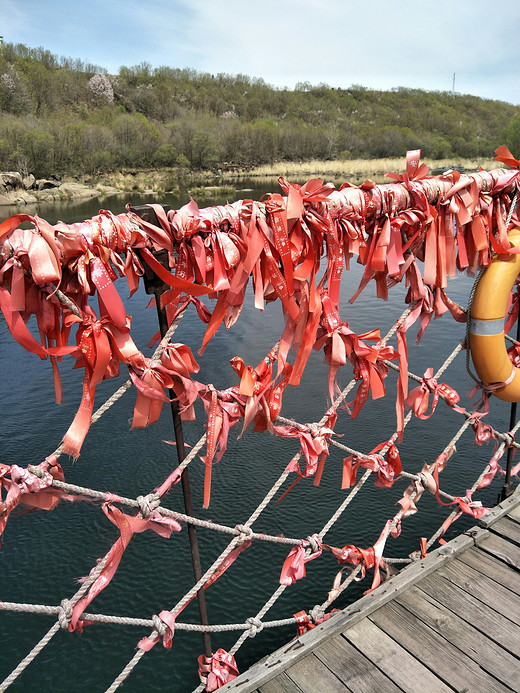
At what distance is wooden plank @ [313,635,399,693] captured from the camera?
1.55 metres

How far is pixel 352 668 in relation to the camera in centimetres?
160

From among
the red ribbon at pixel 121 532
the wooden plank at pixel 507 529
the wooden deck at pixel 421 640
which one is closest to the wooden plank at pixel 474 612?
the wooden deck at pixel 421 640

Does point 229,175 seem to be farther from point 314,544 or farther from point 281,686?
point 281,686

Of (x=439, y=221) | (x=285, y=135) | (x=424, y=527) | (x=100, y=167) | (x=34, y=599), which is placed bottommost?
(x=34, y=599)

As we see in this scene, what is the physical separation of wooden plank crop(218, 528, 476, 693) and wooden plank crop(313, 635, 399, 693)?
1.3 inches

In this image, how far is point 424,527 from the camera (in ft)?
11.6

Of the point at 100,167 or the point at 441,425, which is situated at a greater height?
the point at 100,167

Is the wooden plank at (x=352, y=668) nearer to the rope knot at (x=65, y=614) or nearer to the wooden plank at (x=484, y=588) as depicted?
the wooden plank at (x=484, y=588)

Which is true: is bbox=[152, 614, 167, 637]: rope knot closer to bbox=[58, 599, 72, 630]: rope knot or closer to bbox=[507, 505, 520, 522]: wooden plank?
bbox=[58, 599, 72, 630]: rope knot

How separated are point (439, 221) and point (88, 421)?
1.26m

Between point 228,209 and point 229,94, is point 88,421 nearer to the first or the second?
point 228,209

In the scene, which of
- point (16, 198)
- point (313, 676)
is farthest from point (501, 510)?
point (16, 198)

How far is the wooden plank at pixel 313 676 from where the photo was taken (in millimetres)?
1542

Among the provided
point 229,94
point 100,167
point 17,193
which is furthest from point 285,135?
Result: point 229,94
